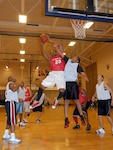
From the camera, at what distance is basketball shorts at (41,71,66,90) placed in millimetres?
5305

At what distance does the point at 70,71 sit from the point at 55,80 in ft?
1.43

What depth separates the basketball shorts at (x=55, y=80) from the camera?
17.4 ft

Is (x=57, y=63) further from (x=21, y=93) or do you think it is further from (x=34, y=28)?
(x=34, y=28)

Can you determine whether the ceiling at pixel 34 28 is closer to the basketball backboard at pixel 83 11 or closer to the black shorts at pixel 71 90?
the basketball backboard at pixel 83 11

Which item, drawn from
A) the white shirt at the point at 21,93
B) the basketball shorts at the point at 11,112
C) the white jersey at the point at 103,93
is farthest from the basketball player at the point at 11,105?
the white shirt at the point at 21,93

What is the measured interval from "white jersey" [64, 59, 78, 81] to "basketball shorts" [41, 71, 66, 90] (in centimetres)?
14

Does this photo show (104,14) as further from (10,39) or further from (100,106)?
(10,39)

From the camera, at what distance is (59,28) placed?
13312mm

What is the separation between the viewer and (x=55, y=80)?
5.37 m

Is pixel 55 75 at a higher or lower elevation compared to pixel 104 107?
higher

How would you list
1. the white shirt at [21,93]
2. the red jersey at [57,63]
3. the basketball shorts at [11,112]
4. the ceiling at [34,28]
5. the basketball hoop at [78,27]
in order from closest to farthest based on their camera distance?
1. the red jersey at [57,63]
2. the basketball shorts at [11,112]
3. the basketball hoop at [78,27]
4. the white shirt at [21,93]
5. the ceiling at [34,28]

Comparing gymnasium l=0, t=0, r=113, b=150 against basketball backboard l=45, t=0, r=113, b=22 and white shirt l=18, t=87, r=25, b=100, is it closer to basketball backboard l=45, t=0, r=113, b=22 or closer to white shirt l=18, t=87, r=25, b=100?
basketball backboard l=45, t=0, r=113, b=22

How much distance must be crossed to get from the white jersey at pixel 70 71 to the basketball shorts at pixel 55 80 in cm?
14

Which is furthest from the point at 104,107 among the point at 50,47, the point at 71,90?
the point at 50,47
